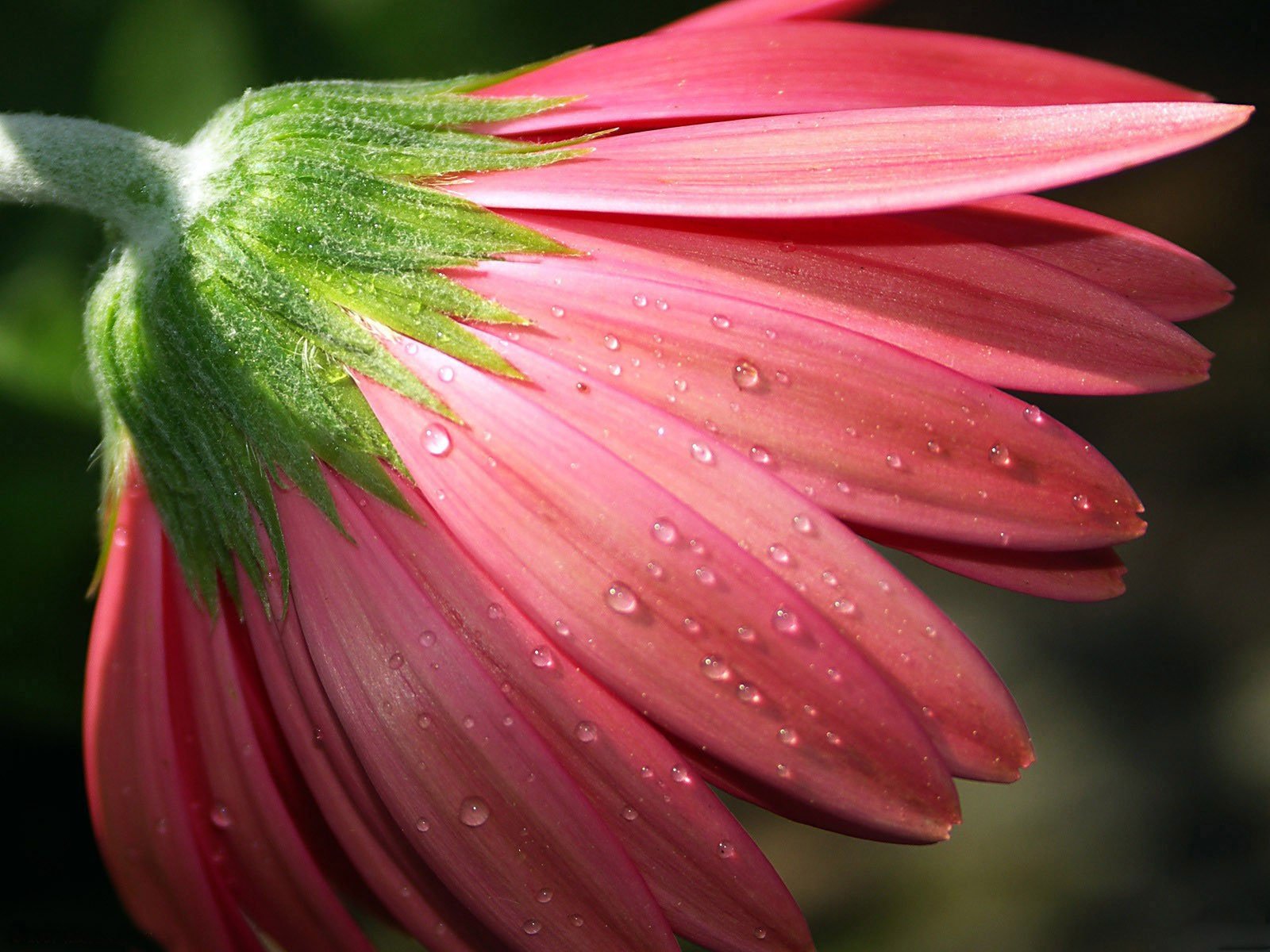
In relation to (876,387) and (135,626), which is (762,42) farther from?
(135,626)

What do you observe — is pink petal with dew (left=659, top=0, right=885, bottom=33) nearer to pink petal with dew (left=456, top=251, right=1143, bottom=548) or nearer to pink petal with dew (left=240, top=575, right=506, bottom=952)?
pink petal with dew (left=456, top=251, right=1143, bottom=548)

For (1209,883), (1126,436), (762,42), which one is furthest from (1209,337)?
(762,42)

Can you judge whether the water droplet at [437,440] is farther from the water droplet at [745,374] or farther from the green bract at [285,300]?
the water droplet at [745,374]

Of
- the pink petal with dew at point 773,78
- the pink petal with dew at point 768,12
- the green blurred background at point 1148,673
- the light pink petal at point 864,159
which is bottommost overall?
the green blurred background at point 1148,673

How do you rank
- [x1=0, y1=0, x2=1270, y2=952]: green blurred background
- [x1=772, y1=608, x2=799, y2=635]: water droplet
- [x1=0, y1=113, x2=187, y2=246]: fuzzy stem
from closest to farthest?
[x1=772, y1=608, x2=799, y2=635]: water droplet
[x1=0, y1=113, x2=187, y2=246]: fuzzy stem
[x1=0, y1=0, x2=1270, y2=952]: green blurred background

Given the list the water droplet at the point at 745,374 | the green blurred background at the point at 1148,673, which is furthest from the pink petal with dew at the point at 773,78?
the green blurred background at the point at 1148,673

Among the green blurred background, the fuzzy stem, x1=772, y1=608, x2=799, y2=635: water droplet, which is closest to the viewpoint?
x1=772, y1=608, x2=799, y2=635: water droplet

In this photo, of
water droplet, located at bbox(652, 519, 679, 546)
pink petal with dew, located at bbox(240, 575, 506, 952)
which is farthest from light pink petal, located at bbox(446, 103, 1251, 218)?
pink petal with dew, located at bbox(240, 575, 506, 952)

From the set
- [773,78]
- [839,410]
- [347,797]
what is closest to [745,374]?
[839,410]

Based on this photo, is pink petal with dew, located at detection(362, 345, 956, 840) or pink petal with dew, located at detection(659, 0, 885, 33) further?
pink petal with dew, located at detection(659, 0, 885, 33)
